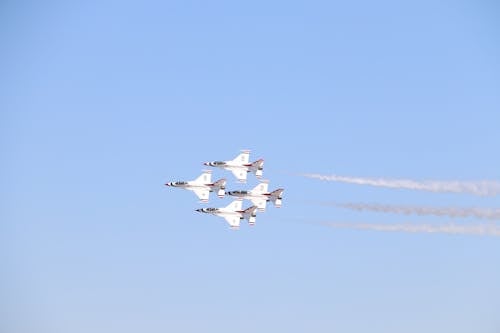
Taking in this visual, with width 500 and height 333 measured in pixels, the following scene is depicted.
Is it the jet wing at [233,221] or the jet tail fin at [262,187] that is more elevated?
the jet tail fin at [262,187]

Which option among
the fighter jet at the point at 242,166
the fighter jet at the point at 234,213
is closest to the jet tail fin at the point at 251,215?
the fighter jet at the point at 234,213

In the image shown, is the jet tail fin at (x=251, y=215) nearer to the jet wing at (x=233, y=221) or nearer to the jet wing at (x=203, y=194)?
the jet wing at (x=233, y=221)

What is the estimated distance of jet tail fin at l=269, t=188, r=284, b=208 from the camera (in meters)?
127

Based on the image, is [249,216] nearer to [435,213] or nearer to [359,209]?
[359,209]

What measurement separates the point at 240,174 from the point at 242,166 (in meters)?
1.32

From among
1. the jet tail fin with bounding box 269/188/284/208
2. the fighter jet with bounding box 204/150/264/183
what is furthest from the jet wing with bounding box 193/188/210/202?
the jet tail fin with bounding box 269/188/284/208

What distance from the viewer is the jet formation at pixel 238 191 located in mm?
127438

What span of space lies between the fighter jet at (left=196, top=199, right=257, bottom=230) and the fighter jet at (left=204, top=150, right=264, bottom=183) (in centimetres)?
390

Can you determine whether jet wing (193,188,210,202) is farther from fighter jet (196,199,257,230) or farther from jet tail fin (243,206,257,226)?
jet tail fin (243,206,257,226)

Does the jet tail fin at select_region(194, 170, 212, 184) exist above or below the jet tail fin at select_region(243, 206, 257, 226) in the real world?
above

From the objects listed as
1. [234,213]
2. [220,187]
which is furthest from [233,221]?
[220,187]

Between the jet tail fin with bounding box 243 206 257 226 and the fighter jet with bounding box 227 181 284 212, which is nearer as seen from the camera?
the jet tail fin with bounding box 243 206 257 226

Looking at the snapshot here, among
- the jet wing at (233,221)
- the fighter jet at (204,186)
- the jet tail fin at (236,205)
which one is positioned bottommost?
the jet wing at (233,221)

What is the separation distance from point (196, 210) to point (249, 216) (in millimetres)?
8614
